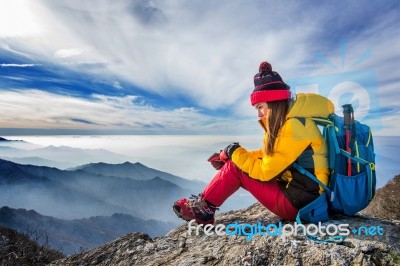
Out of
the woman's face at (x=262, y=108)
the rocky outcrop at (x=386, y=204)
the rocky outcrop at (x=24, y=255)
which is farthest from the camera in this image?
the rocky outcrop at (x=386, y=204)

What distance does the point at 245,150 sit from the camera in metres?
6.07

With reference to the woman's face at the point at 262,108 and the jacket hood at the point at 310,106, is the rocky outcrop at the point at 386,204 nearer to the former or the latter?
the jacket hood at the point at 310,106

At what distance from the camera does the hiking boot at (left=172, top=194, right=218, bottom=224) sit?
249 inches

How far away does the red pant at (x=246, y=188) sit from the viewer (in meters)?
5.96

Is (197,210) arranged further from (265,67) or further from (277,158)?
(265,67)

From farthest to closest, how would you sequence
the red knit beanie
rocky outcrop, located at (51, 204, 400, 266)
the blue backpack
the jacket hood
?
1. the red knit beanie
2. the blue backpack
3. the jacket hood
4. rocky outcrop, located at (51, 204, 400, 266)

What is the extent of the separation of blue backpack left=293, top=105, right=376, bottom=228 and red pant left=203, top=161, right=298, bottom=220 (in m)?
0.38

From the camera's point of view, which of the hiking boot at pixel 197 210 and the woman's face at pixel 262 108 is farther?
the hiking boot at pixel 197 210

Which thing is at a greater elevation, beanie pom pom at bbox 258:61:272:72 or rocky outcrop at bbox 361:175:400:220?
beanie pom pom at bbox 258:61:272:72

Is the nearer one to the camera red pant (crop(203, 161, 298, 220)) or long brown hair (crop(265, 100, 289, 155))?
long brown hair (crop(265, 100, 289, 155))

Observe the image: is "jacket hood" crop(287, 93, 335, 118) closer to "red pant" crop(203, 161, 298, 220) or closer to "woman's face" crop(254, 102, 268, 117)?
"woman's face" crop(254, 102, 268, 117)

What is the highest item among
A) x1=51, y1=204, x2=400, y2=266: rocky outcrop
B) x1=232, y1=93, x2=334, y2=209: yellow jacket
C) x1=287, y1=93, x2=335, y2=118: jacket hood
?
x1=287, y1=93, x2=335, y2=118: jacket hood

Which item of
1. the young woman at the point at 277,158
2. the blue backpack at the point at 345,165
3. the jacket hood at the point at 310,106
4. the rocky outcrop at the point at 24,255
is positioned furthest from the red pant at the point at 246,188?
the rocky outcrop at the point at 24,255

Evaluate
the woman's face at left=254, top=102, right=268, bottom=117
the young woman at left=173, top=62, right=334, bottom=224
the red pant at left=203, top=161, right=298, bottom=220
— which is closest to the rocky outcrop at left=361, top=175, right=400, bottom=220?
the red pant at left=203, top=161, right=298, bottom=220
